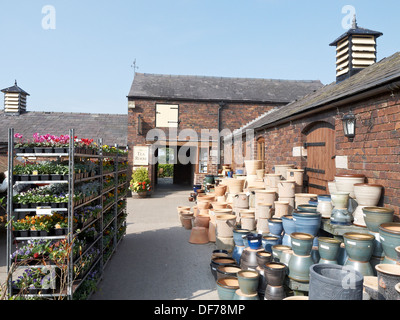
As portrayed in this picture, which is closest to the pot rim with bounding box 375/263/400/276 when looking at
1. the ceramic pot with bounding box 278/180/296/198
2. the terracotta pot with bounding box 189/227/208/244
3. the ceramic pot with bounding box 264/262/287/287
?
the ceramic pot with bounding box 264/262/287/287

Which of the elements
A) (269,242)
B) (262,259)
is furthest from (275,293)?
(269,242)

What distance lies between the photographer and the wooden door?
5.99 metres

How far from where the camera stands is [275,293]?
3555 millimetres

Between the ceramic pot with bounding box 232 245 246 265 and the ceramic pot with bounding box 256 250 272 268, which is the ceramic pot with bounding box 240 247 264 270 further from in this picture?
the ceramic pot with bounding box 232 245 246 265

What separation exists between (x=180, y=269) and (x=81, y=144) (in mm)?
2764

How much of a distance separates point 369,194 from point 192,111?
12.2 meters

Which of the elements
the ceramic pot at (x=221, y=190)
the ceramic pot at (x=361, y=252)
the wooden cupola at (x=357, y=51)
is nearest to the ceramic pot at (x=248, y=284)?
the ceramic pot at (x=361, y=252)

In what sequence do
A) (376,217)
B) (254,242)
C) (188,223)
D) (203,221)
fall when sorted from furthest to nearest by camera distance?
(188,223)
(203,221)
(254,242)
(376,217)

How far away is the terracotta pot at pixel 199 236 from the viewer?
665 centimetres

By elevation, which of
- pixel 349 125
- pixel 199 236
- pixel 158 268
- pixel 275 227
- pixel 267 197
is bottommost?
pixel 158 268

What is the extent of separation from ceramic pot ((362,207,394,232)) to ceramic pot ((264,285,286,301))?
138cm

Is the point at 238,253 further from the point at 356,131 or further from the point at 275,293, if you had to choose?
the point at 356,131

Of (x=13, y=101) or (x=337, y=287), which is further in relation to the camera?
(x=13, y=101)
